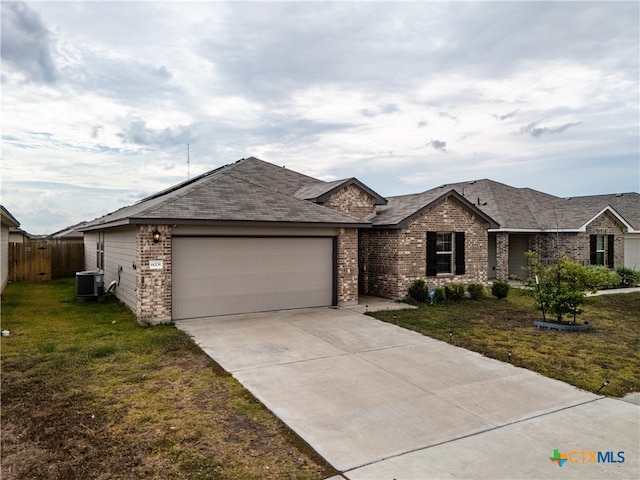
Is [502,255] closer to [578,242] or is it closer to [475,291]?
[578,242]

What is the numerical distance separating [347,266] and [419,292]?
9.09ft

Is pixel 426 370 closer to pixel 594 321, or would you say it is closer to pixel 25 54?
pixel 594 321

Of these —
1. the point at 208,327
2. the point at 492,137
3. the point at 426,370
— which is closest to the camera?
the point at 426,370

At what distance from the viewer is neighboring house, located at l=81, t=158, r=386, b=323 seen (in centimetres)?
1016

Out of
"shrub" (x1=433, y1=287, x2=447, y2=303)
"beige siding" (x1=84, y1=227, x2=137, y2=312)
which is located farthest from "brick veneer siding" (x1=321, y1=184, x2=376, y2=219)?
"beige siding" (x1=84, y1=227, x2=137, y2=312)

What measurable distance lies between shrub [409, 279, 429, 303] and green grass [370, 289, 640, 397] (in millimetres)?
775

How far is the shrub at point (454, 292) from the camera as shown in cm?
1454

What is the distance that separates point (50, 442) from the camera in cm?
438

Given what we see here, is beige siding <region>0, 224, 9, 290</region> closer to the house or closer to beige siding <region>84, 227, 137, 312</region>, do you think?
the house

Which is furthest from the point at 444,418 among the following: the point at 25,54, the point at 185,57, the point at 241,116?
the point at 241,116

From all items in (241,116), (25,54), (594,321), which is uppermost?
(241,116)

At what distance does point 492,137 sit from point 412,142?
138 inches

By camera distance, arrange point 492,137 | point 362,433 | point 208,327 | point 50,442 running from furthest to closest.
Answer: point 492,137, point 208,327, point 362,433, point 50,442

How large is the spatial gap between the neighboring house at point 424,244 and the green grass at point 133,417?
7915 mm
